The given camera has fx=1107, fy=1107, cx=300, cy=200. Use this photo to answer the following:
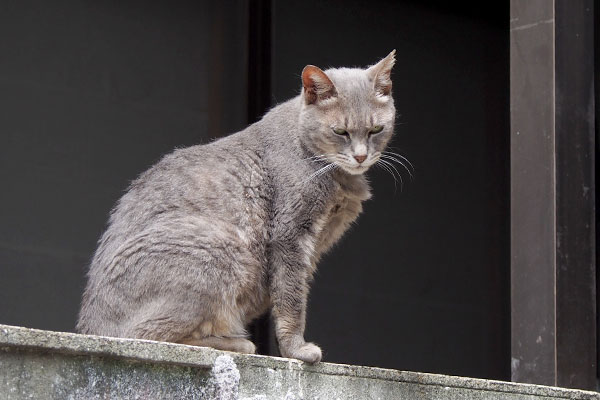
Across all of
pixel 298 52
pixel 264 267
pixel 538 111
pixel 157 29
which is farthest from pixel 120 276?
pixel 298 52

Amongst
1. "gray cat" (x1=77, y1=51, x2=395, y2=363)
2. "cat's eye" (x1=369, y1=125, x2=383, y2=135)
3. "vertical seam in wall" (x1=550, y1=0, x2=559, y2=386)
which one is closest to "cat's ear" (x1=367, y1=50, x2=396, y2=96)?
"gray cat" (x1=77, y1=51, x2=395, y2=363)

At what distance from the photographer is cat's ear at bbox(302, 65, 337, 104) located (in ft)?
12.7

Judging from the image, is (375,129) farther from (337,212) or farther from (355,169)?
(337,212)

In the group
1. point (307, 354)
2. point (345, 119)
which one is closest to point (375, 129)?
point (345, 119)

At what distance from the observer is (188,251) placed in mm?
3443

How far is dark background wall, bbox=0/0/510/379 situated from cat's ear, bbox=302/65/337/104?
2.98m

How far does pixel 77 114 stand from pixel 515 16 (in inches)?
126

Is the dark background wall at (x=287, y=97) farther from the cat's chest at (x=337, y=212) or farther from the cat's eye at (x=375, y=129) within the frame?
A: the cat's eye at (x=375, y=129)

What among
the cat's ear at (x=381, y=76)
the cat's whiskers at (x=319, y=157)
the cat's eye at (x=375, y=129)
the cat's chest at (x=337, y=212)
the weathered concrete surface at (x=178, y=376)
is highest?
the cat's ear at (x=381, y=76)

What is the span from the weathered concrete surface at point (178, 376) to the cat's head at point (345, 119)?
84 cm

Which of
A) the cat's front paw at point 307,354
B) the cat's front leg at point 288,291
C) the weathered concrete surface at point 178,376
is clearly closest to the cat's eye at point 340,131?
the cat's front leg at point 288,291

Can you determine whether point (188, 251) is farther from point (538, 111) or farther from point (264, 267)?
point (538, 111)

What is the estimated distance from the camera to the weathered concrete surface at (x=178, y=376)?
2.67 metres

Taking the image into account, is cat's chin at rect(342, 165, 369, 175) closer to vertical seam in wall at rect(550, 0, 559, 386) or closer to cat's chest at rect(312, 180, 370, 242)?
cat's chest at rect(312, 180, 370, 242)
